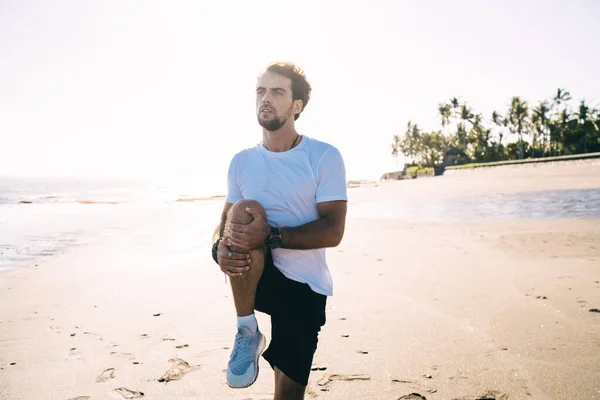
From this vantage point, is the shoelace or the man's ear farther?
the man's ear

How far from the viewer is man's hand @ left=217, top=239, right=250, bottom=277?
2.20 m

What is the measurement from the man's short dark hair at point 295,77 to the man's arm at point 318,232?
74cm

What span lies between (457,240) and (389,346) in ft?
20.4

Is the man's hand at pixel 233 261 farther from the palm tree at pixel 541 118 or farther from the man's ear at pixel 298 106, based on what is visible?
the palm tree at pixel 541 118

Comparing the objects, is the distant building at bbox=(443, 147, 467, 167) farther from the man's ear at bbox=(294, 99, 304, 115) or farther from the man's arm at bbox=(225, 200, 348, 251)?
the man's arm at bbox=(225, 200, 348, 251)

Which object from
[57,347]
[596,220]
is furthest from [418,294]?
[596,220]

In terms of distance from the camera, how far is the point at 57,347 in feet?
14.4

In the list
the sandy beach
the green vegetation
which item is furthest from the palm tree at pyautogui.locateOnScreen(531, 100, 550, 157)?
the sandy beach

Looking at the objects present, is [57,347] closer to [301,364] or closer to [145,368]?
[145,368]

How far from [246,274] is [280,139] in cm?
82

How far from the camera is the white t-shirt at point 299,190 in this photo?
2.36 metres

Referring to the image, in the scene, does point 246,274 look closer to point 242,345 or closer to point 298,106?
point 242,345

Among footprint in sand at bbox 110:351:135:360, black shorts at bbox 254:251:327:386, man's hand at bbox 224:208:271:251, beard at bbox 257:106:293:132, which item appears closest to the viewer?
man's hand at bbox 224:208:271:251

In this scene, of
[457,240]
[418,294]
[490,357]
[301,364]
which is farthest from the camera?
[457,240]
